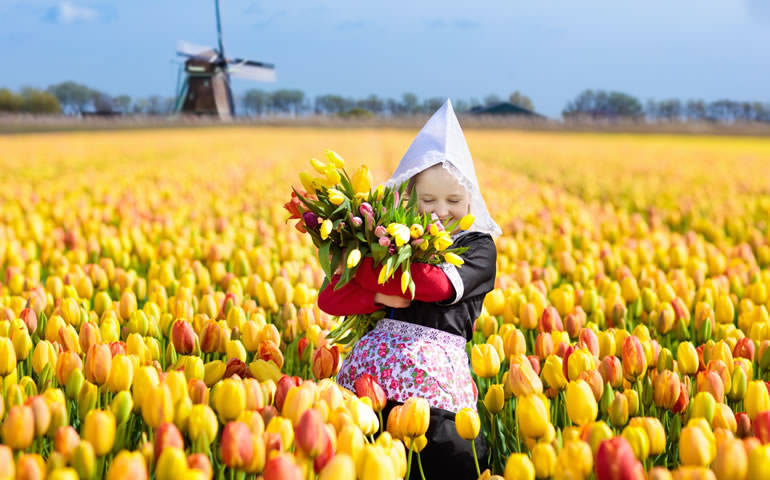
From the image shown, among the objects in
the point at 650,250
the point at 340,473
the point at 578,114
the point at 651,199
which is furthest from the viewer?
the point at 578,114

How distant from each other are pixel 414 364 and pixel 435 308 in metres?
0.21

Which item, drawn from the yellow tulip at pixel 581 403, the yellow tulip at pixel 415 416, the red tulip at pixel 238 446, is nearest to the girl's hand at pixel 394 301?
the yellow tulip at pixel 415 416

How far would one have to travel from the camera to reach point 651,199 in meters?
10.7

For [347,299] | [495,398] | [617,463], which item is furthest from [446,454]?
[617,463]

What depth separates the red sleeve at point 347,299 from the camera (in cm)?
255

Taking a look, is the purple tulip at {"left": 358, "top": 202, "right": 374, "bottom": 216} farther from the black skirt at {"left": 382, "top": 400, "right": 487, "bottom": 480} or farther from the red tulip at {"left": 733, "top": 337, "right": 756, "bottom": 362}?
the red tulip at {"left": 733, "top": 337, "right": 756, "bottom": 362}

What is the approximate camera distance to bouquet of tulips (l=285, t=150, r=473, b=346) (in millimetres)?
2213

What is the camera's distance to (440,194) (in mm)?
2695

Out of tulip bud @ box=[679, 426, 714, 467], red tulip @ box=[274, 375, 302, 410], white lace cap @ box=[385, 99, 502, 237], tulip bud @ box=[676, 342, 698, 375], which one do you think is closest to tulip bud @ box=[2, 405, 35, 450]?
red tulip @ box=[274, 375, 302, 410]

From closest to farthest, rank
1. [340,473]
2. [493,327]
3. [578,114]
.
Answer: [340,473] → [493,327] → [578,114]

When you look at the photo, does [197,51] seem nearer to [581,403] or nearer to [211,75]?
[211,75]

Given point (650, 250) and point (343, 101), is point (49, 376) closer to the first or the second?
point (650, 250)

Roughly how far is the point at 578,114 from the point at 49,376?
246 ft

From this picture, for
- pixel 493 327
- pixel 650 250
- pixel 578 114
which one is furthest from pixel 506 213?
A: pixel 578 114
